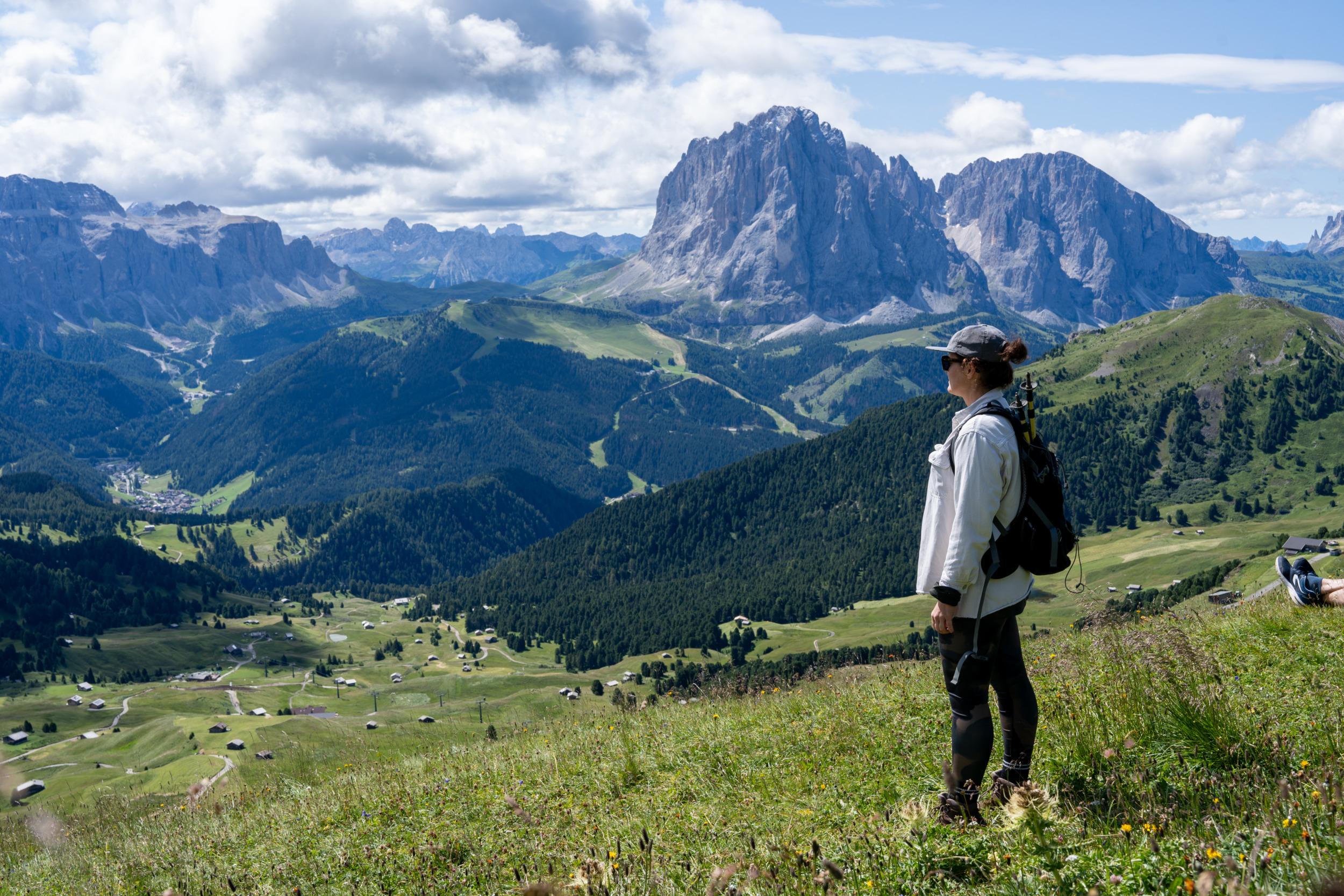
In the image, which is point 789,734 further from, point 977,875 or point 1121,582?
point 1121,582

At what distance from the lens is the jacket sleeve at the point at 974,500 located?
727 cm

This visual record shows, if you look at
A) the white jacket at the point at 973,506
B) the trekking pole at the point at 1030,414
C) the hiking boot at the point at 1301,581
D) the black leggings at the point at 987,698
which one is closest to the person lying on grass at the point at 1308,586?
the hiking boot at the point at 1301,581

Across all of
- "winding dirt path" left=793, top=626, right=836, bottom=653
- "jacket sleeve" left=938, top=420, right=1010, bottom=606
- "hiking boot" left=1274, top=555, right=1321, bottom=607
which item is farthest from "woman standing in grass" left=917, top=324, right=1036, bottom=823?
"winding dirt path" left=793, top=626, right=836, bottom=653

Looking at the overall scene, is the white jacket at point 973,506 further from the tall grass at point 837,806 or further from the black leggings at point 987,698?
the tall grass at point 837,806

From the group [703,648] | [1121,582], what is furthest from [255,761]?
[1121,582]

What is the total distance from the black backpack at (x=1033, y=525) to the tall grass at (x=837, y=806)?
1889mm

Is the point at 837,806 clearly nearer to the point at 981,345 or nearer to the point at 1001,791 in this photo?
the point at 1001,791

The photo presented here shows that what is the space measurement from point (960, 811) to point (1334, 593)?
7732 mm

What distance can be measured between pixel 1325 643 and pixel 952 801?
7875mm

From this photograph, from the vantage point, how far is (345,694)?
16650 centimetres

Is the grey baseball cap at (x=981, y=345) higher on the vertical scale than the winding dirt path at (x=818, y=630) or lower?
higher

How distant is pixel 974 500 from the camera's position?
7.29 m

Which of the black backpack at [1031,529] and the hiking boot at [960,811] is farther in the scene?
the black backpack at [1031,529]

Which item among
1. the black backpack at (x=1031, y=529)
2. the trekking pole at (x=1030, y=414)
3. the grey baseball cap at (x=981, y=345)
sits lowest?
the black backpack at (x=1031, y=529)
